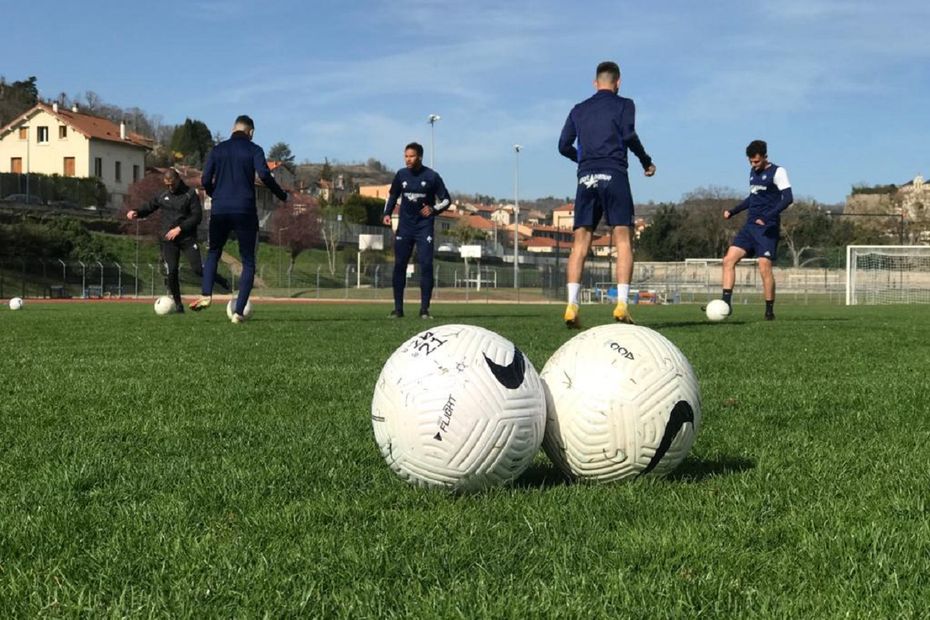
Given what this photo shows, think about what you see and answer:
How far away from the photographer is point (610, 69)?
9258 millimetres

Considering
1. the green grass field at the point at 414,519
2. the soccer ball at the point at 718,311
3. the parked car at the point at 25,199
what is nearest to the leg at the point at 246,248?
the green grass field at the point at 414,519

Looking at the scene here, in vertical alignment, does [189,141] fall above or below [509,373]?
above

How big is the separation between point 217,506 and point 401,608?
43.2 inches

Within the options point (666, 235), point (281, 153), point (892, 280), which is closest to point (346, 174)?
point (281, 153)

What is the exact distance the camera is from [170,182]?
14164 mm

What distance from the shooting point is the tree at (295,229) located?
7594cm

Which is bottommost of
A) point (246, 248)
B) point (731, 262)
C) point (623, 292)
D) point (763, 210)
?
point (623, 292)

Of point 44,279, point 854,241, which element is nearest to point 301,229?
point 44,279

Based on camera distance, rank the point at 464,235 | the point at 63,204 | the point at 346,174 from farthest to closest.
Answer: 1. the point at 346,174
2. the point at 464,235
3. the point at 63,204

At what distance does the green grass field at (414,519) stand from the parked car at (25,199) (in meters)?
68.6

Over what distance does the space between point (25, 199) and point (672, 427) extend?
2868 inches

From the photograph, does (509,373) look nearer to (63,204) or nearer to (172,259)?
(172,259)

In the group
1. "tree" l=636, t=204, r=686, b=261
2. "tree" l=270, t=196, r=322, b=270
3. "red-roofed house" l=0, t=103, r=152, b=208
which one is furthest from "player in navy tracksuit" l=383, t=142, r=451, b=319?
"tree" l=636, t=204, r=686, b=261

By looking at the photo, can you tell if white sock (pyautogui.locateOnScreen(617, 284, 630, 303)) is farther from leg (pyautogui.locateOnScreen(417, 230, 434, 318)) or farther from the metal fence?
the metal fence
